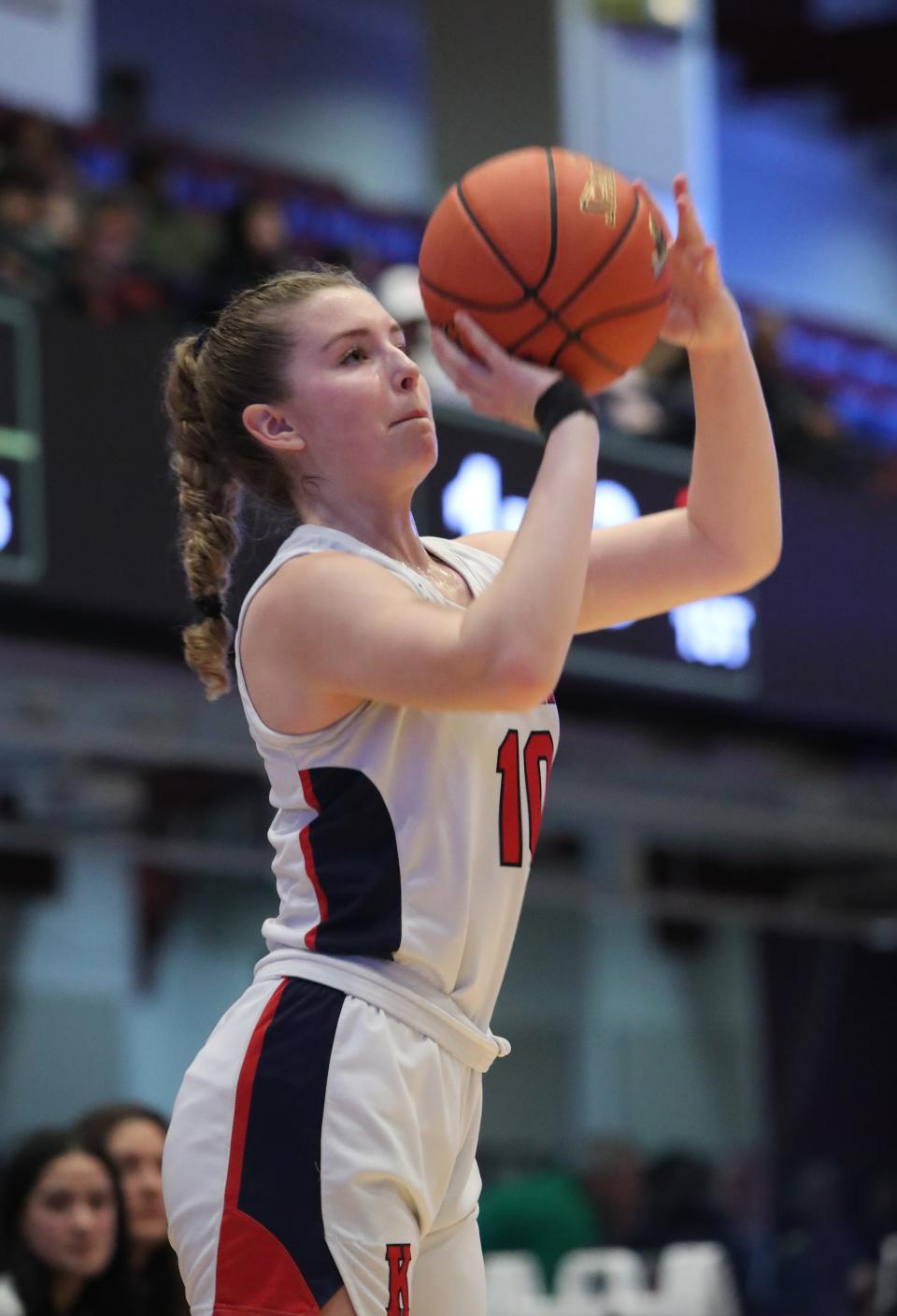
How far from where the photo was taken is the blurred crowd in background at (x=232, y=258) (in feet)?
26.7

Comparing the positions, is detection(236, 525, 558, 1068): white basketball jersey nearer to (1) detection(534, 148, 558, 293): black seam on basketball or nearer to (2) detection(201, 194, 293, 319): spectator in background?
(1) detection(534, 148, 558, 293): black seam on basketball

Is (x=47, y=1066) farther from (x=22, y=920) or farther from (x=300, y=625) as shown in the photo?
(x=300, y=625)

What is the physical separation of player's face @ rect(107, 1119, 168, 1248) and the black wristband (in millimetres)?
2713

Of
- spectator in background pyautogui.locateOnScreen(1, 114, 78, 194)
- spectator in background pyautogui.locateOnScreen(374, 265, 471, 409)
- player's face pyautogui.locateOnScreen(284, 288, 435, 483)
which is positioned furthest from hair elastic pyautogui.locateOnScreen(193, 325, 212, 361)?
spectator in background pyautogui.locateOnScreen(1, 114, 78, 194)

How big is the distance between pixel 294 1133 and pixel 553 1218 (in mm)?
5870

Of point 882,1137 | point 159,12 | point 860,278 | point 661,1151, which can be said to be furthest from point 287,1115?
point 860,278

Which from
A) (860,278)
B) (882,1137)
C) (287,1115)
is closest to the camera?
(287,1115)

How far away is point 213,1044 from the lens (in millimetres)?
2422

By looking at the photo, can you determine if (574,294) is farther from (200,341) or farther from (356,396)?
(200,341)

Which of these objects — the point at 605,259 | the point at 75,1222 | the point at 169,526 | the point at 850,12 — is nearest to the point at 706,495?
the point at 605,259

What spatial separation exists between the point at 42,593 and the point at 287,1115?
4.52 meters

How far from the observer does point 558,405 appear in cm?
235

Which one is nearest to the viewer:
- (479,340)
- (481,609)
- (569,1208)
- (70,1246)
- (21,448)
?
(481,609)

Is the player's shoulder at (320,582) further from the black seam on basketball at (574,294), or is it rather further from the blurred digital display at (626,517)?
the blurred digital display at (626,517)
